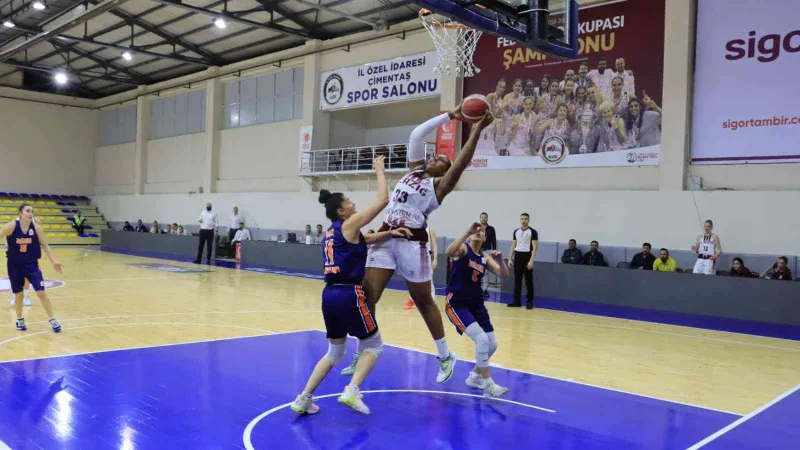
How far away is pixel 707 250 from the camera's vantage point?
40.0ft

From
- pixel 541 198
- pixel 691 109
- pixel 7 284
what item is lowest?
pixel 7 284

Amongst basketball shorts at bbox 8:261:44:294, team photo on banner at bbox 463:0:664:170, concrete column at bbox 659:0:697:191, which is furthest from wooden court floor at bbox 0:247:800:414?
team photo on banner at bbox 463:0:664:170

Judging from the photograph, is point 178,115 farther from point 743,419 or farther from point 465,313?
point 743,419

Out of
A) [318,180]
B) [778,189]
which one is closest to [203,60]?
[318,180]

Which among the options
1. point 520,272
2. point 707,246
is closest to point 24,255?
point 520,272

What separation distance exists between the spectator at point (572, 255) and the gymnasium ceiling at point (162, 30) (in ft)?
26.9

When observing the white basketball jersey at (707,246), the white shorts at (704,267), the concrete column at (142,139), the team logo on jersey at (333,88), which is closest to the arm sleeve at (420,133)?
the white shorts at (704,267)

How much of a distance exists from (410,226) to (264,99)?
19195mm

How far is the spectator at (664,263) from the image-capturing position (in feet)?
41.9

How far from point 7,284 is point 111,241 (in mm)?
14888

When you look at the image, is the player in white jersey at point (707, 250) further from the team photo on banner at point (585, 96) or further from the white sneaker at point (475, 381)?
the white sneaker at point (475, 381)

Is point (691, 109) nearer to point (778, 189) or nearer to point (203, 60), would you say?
point (778, 189)

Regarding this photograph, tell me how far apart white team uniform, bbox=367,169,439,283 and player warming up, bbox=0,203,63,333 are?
4.53m

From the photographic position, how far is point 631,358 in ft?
24.3
